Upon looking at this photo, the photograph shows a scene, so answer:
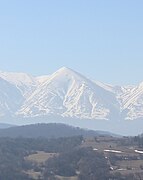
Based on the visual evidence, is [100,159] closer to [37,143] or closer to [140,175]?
[140,175]

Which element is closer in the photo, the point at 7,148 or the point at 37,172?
the point at 37,172

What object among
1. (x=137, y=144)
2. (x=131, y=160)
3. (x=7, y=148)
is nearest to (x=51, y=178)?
(x=131, y=160)

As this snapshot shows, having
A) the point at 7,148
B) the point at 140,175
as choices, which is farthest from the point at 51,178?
the point at 7,148

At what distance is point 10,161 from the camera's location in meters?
155

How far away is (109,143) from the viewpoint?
636ft

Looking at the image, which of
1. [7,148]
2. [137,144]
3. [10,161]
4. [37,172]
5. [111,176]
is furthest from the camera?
[137,144]

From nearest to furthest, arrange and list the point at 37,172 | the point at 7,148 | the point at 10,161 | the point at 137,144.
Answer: the point at 37,172 → the point at 10,161 → the point at 7,148 → the point at 137,144

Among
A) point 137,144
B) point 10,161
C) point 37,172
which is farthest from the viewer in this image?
point 137,144

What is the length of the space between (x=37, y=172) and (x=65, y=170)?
20.1 ft

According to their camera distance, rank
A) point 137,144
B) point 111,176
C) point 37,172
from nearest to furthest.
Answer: point 111,176 < point 37,172 < point 137,144

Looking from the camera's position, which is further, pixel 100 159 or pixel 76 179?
pixel 100 159

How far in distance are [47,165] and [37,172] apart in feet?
13.8

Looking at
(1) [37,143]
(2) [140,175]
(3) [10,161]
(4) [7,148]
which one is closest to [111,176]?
(2) [140,175]

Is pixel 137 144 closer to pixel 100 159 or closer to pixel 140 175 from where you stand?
pixel 100 159
